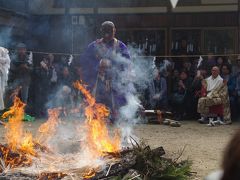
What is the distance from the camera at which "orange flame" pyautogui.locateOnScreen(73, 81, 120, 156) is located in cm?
590

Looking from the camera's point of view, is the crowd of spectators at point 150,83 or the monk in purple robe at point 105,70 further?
the crowd of spectators at point 150,83

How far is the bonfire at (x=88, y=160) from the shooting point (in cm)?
499

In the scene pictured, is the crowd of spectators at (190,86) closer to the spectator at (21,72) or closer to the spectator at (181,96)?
the spectator at (181,96)

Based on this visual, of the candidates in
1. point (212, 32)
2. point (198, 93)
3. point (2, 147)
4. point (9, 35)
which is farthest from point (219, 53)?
point (2, 147)

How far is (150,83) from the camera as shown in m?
12.1

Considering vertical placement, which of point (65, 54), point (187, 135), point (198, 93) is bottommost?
point (187, 135)

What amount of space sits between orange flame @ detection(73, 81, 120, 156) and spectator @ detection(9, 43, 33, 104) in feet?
16.6

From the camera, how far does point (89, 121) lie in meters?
6.45

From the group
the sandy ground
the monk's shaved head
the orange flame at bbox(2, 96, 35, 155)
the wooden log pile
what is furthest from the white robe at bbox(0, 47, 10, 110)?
the wooden log pile

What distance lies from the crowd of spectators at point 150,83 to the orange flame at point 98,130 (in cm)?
495

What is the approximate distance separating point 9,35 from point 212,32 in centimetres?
574

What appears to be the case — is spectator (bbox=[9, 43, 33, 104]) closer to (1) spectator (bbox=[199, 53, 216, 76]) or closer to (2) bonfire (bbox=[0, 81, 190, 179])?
(1) spectator (bbox=[199, 53, 216, 76])

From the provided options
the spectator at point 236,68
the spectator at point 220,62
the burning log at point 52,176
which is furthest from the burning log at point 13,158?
the spectator at point 220,62

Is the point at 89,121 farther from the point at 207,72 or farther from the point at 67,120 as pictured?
the point at 207,72
